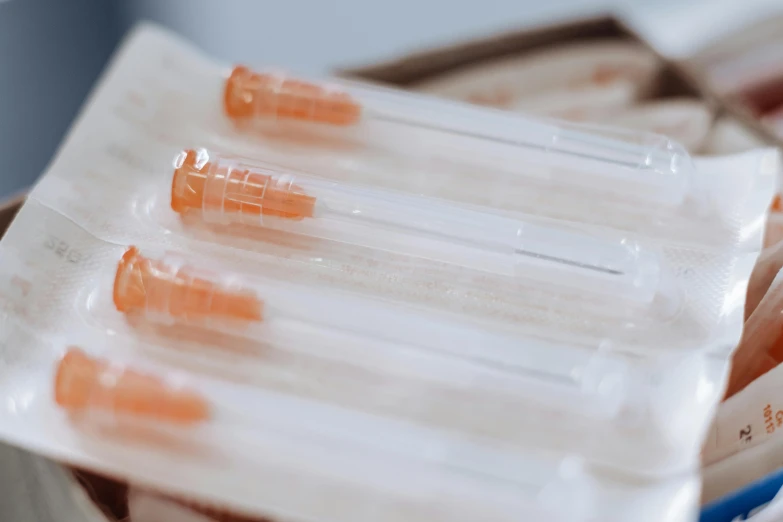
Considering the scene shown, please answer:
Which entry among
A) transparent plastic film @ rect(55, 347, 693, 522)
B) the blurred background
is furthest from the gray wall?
transparent plastic film @ rect(55, 347, 693, 522)

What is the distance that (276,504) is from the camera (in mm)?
309

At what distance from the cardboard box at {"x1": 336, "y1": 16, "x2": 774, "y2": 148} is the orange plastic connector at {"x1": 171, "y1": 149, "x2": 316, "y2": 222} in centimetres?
27

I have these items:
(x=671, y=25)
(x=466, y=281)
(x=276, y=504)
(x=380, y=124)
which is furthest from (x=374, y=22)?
(x=276, y=504)

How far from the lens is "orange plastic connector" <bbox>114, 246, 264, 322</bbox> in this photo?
0.36 metres

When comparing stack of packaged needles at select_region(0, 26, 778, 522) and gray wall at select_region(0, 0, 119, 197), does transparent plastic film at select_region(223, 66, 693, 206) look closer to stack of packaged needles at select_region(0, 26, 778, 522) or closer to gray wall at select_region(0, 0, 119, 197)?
stack of packaged needles at select_region(0, 26, 778, 522)

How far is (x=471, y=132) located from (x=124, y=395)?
0.23 m

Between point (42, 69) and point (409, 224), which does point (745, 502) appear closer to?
point (409, 224)

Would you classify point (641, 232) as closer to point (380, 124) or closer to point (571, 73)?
point (380, 124)

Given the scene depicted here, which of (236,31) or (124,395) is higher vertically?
(236,31)

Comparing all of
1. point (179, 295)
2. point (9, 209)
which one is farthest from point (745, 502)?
point (9, 209)

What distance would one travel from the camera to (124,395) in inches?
12.8

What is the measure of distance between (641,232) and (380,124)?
15 cm

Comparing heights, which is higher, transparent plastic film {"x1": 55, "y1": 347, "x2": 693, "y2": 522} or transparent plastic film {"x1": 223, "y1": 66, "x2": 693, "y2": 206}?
transparent plastic film {"x1": 223, "y1": 66, "x2": 693, "y2": 206}

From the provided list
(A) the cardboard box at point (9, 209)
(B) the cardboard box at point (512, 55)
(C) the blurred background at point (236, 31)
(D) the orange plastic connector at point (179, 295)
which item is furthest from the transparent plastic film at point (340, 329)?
(C) the blurred background at point (236, 31)
